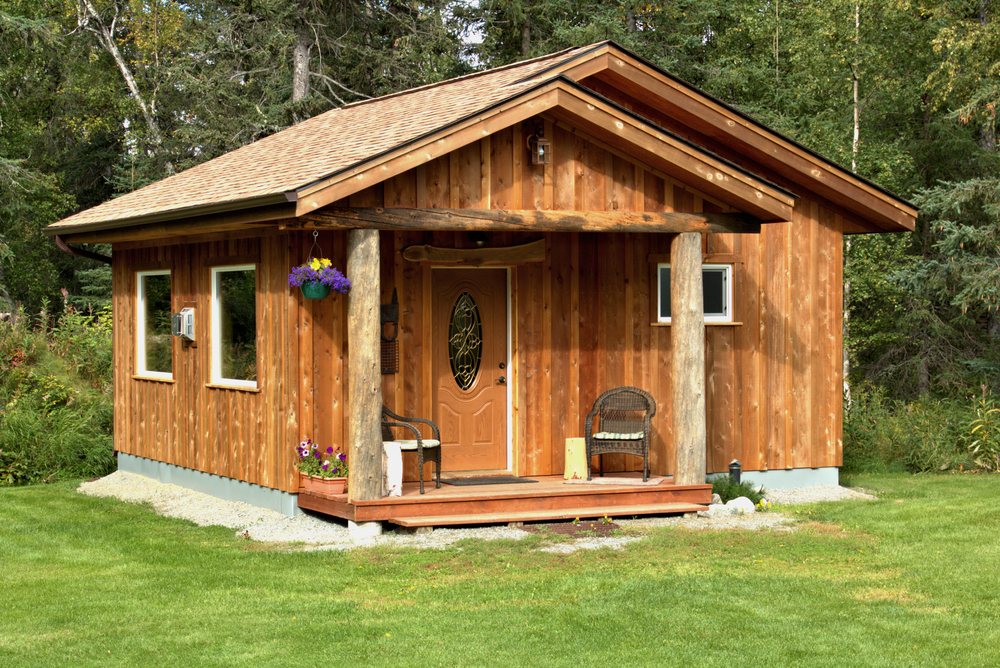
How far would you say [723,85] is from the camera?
81.8 ft

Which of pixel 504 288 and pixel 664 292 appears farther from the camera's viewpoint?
pixel 664 292

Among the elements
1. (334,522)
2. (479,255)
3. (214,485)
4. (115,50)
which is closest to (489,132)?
(479,255)

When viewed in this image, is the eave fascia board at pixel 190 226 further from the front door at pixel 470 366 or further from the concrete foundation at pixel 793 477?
the concrete foundation at pixel 793 477

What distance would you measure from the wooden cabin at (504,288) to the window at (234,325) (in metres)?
0.03

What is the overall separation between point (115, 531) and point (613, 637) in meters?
5.59

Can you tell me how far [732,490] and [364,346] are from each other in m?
4.31

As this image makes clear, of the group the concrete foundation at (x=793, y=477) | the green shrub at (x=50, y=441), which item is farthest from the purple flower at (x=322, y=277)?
the green shrub at (x=50, y=441)

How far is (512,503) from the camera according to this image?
32.8 ft

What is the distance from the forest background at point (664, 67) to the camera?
16.2 metres

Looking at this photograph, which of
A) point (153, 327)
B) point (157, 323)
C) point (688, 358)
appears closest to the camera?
point (688, 358)

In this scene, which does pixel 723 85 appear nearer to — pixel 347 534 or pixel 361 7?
pixel 361 7

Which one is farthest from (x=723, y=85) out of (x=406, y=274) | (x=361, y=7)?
(x=406, y=274)

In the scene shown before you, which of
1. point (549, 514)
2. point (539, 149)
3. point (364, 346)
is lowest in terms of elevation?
point (549, 514)

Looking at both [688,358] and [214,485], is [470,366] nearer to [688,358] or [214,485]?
[688,358]
